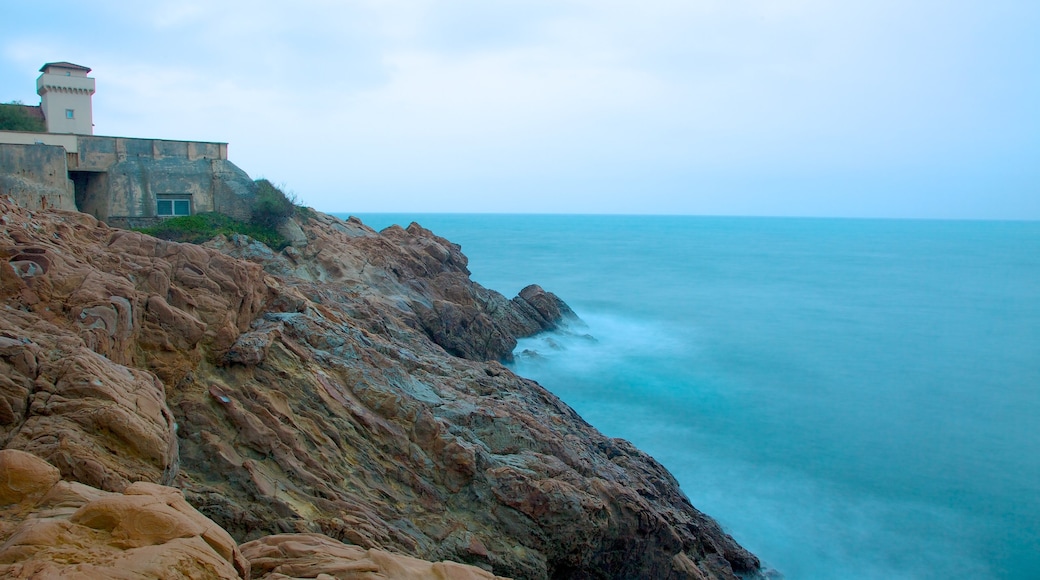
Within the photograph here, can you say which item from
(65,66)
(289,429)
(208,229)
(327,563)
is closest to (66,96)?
(65,66)

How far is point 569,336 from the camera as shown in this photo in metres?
39.1

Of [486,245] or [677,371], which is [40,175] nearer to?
[677,371]

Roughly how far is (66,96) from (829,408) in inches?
1321

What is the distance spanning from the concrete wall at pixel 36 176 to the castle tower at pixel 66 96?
641cm

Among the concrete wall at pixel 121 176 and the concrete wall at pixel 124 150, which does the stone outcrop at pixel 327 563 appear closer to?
the concrete wall at pixel 121 176

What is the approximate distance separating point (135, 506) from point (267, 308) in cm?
905

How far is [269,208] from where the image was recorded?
28562 millimetres

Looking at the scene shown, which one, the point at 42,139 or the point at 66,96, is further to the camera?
the point at 66,96

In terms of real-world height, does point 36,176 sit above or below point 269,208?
above

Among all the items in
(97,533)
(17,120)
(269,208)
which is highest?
(17,120)

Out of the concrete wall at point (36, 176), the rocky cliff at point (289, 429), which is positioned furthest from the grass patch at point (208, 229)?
the rocky cliff at point (289, 429)

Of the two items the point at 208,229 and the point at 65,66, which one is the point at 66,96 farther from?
the point at 208,229

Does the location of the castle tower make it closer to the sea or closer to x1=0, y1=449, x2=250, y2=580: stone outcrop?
the sea

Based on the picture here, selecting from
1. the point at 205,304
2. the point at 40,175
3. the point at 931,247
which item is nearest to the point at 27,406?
the point at 205,304
